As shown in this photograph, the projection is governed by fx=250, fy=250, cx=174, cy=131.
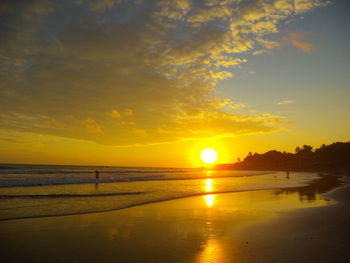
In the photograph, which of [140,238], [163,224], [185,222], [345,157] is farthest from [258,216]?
[345,157]

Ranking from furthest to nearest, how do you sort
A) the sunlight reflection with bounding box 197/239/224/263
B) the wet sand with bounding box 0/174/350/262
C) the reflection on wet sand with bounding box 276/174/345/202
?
the reflection on wet sand with bounding box 276/174/345/202 < the wet sand with bounding box 0/174/350/262 < the sunlight reflection with bounding box 197/239/224/263

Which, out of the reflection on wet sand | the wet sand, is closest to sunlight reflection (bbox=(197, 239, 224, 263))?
the wet sand

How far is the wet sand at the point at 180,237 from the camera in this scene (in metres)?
7.62

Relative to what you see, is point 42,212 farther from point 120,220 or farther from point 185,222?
point 185,222

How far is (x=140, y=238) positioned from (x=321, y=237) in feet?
22.7

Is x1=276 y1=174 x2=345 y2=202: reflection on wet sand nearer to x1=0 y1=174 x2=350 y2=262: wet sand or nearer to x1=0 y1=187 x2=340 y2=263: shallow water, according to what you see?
x1=0 y1=174 x2=350 y2=262: wet sand

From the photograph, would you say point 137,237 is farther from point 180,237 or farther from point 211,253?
point 211,253

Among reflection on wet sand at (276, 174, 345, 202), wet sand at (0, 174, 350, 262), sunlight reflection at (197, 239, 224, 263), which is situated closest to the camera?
sunlight reflection at (197, 239, 224, 263)

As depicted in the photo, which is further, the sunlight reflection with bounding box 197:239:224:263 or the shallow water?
the shallow water

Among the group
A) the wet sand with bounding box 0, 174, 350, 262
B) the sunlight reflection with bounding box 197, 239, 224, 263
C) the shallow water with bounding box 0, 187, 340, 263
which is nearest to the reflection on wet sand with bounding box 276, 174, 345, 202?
the wet sand with bounding box 0, 174, 350, 262

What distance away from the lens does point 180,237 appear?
31.7ft

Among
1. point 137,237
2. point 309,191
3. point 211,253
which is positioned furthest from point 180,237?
point 309,191

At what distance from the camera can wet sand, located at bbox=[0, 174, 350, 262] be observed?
7.62 meters

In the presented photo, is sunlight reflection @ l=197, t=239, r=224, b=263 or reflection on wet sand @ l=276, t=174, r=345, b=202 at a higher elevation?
sunlight reflection @ l=197, t=239, r=224, b=263
